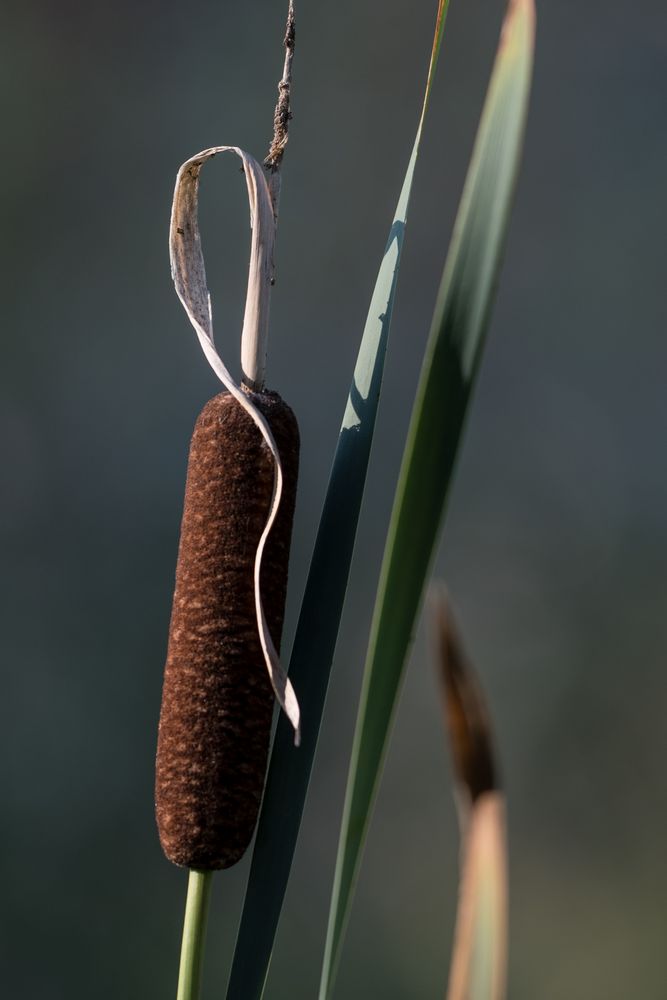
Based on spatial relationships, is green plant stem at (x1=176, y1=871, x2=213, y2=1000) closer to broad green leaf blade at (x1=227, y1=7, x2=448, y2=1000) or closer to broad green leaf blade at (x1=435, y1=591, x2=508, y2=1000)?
broad green leaf blade at (x1=227, y1=7, x2=448, y2=1000)

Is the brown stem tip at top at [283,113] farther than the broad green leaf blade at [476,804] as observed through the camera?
Yes

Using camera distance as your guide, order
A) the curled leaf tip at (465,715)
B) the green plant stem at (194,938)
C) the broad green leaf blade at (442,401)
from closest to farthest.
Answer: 1. the curled leaf tip at (465,715)
2. the broad green leaf blade at (442,401)
3. the green plant stem at (194,938)

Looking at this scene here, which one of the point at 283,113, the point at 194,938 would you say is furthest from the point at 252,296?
the point at 194,938

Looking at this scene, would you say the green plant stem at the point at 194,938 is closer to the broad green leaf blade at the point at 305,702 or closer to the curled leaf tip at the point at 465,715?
the broad green leaf blade at the point at 305,702

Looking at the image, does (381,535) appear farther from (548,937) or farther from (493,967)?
(493,967)

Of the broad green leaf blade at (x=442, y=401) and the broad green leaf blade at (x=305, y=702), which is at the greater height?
the broad green leaf blade at (x=442, y=401)

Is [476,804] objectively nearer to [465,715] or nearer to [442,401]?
[465,715]

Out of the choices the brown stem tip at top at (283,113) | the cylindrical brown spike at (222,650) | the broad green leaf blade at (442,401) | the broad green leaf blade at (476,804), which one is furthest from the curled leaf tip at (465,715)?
the brown stem tip at top at (283,113)
